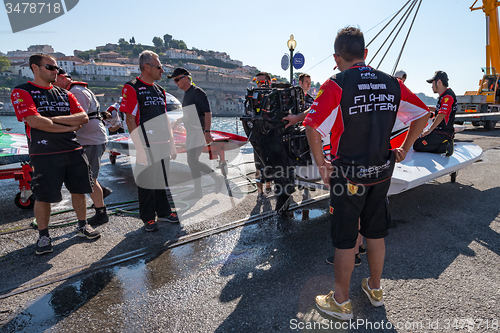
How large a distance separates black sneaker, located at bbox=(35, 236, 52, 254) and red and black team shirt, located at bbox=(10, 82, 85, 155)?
0.99 meters

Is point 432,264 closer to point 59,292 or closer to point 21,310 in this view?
point 59,292

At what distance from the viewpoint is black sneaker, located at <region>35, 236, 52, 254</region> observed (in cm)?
316

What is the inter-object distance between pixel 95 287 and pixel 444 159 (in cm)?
530

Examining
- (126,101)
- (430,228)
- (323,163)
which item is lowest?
(430,228)

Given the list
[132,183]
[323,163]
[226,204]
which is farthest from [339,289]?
[132,183]

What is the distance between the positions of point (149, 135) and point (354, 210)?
9.44 feet

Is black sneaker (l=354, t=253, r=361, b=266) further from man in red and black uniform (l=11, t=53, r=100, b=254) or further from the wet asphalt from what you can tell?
man in red and black uniform (l=11, t=53, r=100, b=254)

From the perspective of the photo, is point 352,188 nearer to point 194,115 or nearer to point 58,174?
point 58,174

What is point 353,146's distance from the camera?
6.60ft

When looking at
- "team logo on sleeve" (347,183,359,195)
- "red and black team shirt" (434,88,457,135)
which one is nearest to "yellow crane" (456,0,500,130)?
"red and black team shirt" (434,88,457,135)

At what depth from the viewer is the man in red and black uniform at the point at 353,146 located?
76.4 inches

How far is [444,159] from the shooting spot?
15.4 ft

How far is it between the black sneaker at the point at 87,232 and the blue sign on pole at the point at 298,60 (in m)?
11.2

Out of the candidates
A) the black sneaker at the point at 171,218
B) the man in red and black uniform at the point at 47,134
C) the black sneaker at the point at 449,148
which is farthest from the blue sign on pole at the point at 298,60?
the man in red and black uniform at the point at 47,134
